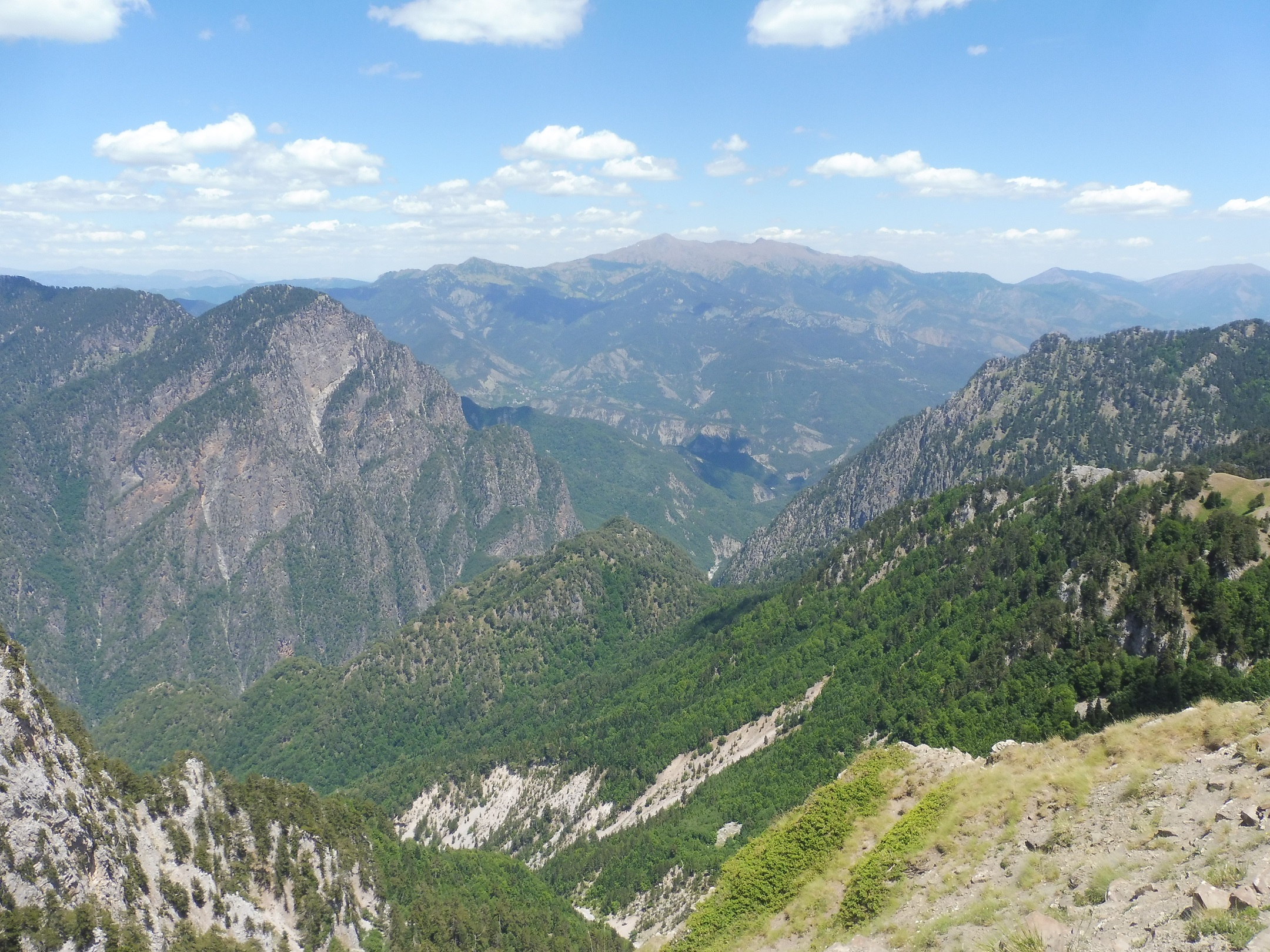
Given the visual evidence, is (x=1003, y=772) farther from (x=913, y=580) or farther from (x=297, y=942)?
(x=913, y=580)

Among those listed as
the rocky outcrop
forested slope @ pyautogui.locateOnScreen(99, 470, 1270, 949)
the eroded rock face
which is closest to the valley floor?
forested slope @ pyautogui.locateOnScreen(99, 470, 1270, 949)

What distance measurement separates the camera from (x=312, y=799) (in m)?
119

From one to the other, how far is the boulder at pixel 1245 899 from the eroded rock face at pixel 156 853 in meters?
79.6

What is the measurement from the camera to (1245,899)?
23438mm

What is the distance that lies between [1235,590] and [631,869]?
350 feet

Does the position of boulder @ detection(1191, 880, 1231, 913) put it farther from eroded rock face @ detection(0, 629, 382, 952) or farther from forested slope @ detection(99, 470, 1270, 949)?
eroded rock face @ detection(0, 629, 382, 952)

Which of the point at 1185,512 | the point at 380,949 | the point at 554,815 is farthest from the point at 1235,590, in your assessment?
the point at 554,815

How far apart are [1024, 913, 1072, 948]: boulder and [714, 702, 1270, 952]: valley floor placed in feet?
0.22

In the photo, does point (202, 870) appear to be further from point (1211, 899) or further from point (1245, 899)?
point (1245, 899)

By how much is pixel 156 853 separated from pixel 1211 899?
9407 centimetres

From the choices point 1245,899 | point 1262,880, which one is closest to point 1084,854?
point 1262,880

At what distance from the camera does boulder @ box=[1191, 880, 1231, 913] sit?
23.9 m

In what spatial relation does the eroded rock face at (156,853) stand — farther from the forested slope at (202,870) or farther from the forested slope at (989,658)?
the forested slope at (989,658)

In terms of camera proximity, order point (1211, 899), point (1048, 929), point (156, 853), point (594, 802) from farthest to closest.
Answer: point (594, 802) → point (156, 853) → point (1048, 929) → point (1211, 899)
